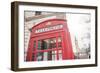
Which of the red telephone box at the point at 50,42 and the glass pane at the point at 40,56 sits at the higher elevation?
the red telephone box at the point at 50,42

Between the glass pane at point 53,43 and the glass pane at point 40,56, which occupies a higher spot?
the glass pane at point 53,43

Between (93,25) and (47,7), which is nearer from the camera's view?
(47,7)

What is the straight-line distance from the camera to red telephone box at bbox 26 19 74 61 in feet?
5.14

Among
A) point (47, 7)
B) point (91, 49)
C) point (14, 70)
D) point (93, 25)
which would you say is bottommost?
point (14, 70)

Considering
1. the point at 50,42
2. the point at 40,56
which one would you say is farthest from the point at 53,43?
the point at 40,56

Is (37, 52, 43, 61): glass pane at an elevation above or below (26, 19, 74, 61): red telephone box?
below

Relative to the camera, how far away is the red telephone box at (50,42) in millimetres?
1565

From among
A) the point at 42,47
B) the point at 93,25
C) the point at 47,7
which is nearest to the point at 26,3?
the point at 47,7

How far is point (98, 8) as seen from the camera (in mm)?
1783

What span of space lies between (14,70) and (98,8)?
79cm

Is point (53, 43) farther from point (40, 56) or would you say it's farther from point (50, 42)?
point (40, 56)

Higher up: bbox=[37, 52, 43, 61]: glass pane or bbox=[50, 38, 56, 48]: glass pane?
bbox=[50, 38, 56, 48]: glass pane

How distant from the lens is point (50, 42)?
1.61 metres

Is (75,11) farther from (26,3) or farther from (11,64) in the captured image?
(11,64)
